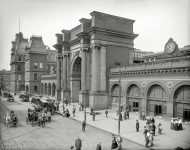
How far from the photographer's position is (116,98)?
33125mm

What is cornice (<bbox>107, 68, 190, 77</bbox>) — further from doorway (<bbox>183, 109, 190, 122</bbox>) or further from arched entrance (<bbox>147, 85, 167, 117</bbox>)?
doorway (<bbox>183, 109, 190, 122</bbox>)

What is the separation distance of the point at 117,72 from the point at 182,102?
12532 millimetres

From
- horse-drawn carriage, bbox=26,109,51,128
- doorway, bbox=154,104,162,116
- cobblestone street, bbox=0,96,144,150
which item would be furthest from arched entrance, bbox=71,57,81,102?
cobblestone street, bbox=0,96,144,150

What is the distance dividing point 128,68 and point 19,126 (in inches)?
733

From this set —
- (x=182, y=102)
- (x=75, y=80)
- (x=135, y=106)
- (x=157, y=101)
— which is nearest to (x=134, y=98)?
(x=135, y=106)

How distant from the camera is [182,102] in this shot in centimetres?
2194

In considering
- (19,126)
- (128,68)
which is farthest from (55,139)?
(128,68)

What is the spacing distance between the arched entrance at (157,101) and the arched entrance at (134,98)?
6.49 feet

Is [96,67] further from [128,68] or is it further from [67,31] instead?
[67,31]

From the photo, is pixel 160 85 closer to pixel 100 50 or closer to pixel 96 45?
pixel 100 50

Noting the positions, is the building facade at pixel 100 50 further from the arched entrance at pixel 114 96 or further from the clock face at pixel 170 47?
the clock face at pixel 170 47

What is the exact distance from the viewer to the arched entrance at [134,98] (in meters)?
28.4

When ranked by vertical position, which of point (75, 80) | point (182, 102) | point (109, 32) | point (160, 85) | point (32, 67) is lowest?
point (182, 102)

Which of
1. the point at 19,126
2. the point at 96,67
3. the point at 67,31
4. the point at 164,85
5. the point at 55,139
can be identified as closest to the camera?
the point at 55,139
